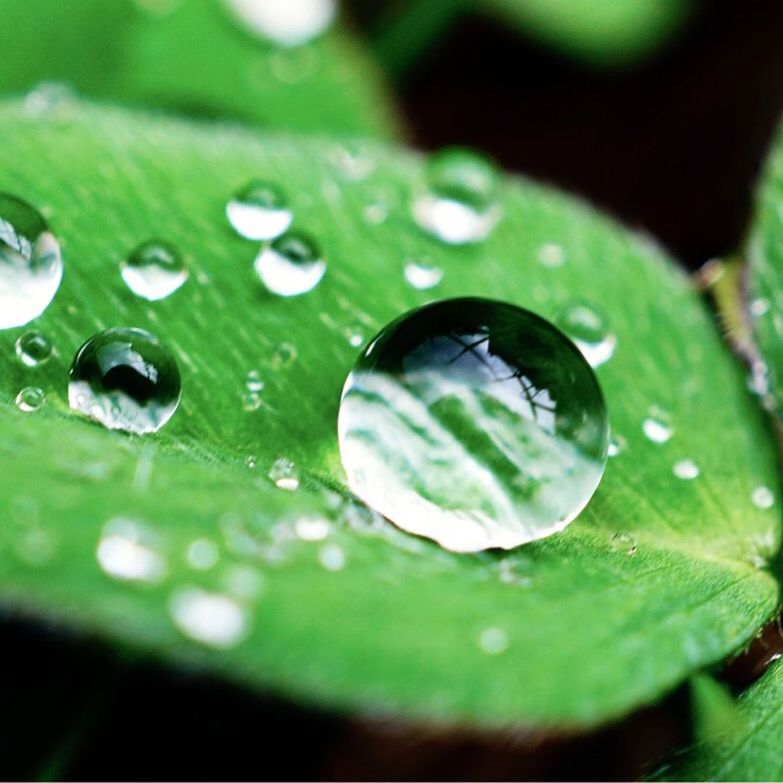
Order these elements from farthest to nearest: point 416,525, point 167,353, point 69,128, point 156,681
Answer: point 156,681, point 69,128, point 167,353, point 416,525

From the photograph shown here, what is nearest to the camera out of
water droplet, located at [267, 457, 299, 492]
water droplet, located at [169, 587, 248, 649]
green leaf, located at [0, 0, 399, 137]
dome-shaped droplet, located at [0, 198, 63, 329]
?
water droplet, located at [169, 587, 248, 649]

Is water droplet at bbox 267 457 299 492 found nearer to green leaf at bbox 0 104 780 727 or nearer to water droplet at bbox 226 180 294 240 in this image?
green leaf at bbox 0 104 780 727

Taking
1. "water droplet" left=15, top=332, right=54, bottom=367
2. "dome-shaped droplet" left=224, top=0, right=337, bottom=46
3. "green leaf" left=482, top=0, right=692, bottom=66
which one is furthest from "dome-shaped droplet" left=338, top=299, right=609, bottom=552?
"green leaf" left=482, top=0, right=692, bottom=66

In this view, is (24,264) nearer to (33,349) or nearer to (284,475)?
(33,349)

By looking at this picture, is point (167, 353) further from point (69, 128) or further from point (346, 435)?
point (69, 128)

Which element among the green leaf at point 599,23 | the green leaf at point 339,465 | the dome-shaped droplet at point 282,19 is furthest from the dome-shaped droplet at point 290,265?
the green leaf at point 599,23

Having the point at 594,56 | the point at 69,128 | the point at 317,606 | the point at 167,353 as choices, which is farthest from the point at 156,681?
the point at 594,56
